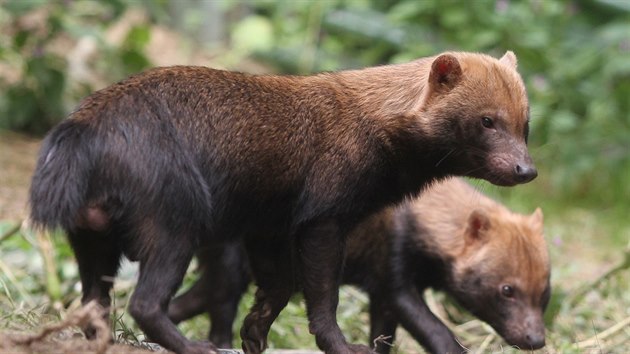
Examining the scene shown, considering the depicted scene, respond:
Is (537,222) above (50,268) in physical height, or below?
below

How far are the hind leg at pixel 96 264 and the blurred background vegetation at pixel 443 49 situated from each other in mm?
4741

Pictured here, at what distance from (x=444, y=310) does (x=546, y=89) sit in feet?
13.7

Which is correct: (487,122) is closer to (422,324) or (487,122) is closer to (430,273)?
(422,324)

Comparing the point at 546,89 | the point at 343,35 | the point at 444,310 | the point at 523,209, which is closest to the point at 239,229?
the point at 444,310

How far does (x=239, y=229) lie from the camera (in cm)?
557

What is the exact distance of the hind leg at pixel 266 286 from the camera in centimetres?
604

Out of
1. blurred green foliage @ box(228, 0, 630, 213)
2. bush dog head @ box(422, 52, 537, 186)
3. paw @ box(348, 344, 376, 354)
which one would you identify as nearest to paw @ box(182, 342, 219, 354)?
paw @ box(348, 344, 376, 354)

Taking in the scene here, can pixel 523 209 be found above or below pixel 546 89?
below

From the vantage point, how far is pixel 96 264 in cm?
544

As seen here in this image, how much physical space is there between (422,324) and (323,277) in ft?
5.92

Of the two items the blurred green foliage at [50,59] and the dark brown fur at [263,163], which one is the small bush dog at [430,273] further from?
the blurred green foliage at [50,59]

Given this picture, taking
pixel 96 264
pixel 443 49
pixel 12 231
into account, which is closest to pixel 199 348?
pixel 96 264

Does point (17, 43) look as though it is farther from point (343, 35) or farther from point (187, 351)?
point (187, 351)

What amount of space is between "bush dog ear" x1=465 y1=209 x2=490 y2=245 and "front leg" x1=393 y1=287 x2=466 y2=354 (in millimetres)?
545
